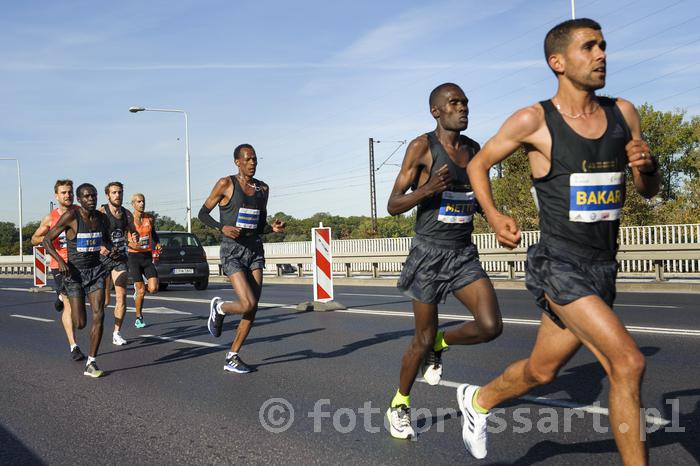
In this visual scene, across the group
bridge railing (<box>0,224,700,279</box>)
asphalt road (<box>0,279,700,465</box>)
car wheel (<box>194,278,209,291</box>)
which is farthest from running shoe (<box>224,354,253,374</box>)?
car wheel (<box>194,278,209,291</box>)

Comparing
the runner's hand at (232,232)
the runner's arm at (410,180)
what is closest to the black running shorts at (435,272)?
the runner's arm at (410,180)

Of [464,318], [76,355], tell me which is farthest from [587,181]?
[464,318]

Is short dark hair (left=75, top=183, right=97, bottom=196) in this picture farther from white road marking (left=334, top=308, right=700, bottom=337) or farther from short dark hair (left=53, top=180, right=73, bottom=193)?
white road marking (left=334, top=308, right=700, bottom=337)

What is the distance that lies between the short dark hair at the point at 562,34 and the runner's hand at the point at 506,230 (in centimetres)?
83

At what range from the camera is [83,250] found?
8.54 meters

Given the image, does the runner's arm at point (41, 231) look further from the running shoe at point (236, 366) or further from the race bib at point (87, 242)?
the running shoe at point (236, 366)

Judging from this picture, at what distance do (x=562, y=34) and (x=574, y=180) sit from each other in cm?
72

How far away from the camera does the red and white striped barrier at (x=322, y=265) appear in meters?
14.6

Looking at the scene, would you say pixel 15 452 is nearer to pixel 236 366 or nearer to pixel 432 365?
pixel 432 365

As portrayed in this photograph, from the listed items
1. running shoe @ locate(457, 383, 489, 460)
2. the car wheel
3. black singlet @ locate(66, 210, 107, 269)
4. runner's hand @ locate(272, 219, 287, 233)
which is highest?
runner's hand @ locate(272, 219, 287, 233)

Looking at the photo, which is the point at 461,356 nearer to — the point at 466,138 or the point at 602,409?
the point at 602,409

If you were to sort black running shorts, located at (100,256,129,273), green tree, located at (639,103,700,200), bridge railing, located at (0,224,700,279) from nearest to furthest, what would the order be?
black running shorts, located at (100,256,129,273)
bridge railing, located at (0,224,700,279)
green tree, located at (639,103,700,200)

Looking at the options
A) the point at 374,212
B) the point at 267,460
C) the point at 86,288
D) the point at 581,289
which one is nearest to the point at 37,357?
the point at 86,288

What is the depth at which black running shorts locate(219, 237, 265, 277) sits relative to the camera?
786 cm
